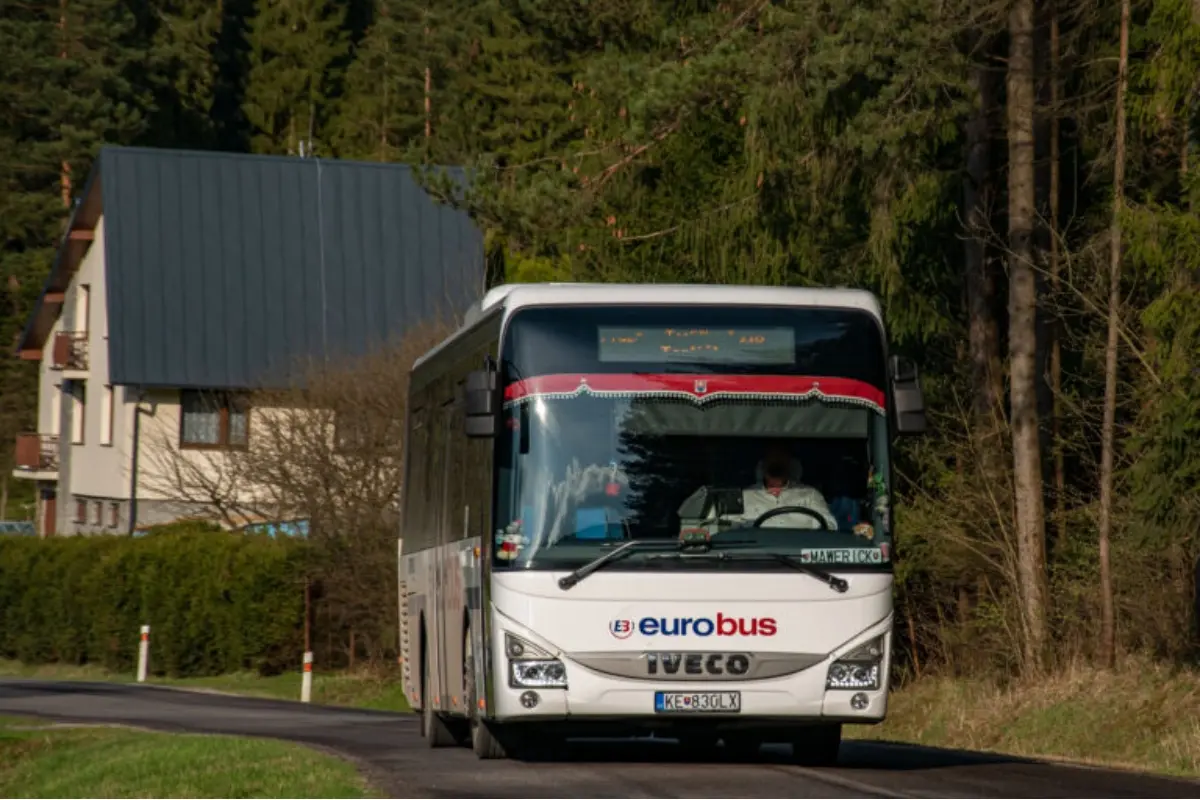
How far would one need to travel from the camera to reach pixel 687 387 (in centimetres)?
1575

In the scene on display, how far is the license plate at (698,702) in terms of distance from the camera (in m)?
15.3

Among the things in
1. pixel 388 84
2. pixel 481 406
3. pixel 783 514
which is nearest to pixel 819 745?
pixel 783 514

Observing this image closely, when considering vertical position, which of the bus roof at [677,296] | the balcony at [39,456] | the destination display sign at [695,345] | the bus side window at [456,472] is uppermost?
the balcony at [39,456]

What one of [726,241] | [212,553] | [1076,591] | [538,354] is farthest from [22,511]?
[538,354]

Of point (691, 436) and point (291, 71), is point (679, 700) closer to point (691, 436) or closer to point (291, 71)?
point (691, 436)

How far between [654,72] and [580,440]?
46.5 ft

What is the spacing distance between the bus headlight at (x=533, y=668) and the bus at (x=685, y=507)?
11 millimetres

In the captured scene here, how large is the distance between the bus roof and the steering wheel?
1418 millimetres

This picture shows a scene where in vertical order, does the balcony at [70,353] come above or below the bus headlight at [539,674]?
above

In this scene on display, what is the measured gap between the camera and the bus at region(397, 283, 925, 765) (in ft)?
50.4

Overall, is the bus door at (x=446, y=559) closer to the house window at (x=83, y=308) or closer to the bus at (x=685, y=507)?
the bus at (x=685, y=507)

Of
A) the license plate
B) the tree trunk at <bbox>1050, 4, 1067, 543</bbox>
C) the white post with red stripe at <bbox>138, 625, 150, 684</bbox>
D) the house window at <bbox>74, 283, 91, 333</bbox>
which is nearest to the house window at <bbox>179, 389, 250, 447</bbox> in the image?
the house window at <bbox>74, 283, 91, 333</bbox>

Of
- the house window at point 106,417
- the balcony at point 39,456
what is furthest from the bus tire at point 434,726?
the balcony at point 39,456

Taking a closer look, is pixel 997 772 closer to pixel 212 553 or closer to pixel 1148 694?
pixel 1148 694
